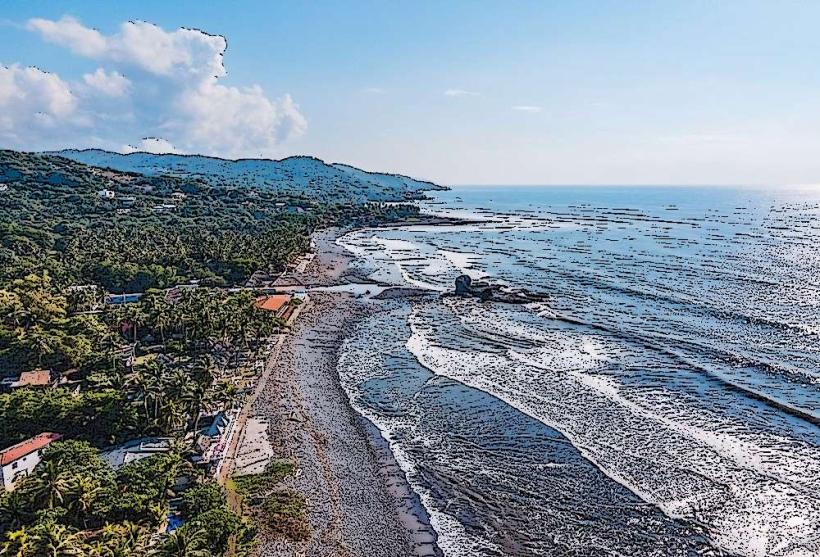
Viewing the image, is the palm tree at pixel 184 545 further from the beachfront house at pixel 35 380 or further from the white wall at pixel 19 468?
the beachfront house at pixel 35 380

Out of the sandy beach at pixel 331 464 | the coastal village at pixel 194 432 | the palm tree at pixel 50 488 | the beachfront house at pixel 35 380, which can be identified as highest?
the palm tree at pixel 50 488

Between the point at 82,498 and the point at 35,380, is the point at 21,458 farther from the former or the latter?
the point at 35,380

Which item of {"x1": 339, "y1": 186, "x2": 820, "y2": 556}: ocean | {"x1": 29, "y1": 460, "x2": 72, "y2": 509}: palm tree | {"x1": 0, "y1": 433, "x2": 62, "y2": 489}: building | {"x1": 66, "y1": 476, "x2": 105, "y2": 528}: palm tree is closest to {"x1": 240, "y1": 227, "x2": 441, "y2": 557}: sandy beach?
{"x1": 339, "y1": 186, "x2": 820, "y2": 556}: ocean

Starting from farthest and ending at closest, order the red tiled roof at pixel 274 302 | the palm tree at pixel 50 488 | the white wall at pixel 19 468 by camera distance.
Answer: the red tiled roof at pixel 274 302 < the white wall at pixel 19 468 < the palm tree at pixel 50 488

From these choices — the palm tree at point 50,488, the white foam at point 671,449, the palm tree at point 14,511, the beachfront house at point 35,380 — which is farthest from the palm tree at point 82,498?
the white foam at point 671,449

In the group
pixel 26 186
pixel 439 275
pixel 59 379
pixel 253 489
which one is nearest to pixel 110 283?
pixel 59 379

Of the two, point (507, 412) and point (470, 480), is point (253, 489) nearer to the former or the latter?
point (470, 480)
